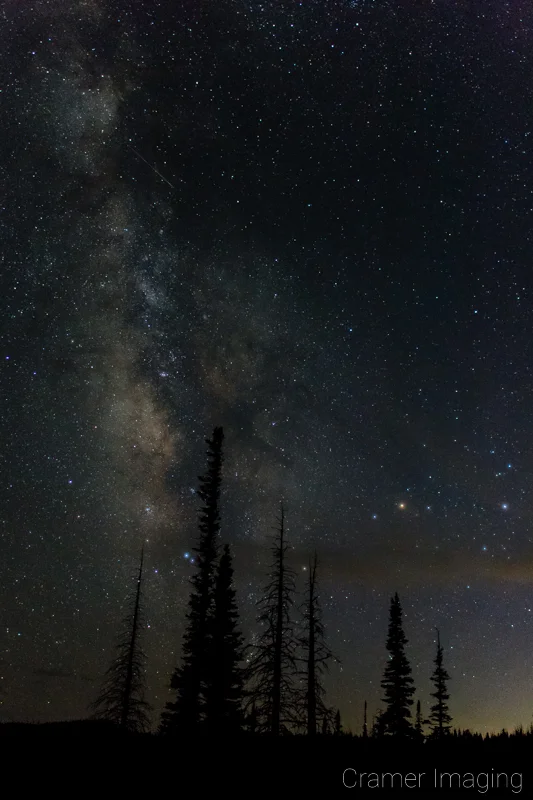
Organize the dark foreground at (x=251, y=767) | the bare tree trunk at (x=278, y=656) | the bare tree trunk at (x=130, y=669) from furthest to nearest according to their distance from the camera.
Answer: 1. the bare tree trunk at (x=130, y=669)
2. the bare tree trunk at (x=278, y=656)
3. the dark foreground at (x=251, y=767)

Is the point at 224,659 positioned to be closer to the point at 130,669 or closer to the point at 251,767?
the point at 130,669

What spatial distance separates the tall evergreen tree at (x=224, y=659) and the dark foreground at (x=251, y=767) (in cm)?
980

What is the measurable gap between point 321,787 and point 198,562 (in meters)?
18.7

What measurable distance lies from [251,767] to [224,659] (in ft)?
59.8

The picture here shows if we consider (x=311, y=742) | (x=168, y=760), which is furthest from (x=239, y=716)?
(x=168, y=760)

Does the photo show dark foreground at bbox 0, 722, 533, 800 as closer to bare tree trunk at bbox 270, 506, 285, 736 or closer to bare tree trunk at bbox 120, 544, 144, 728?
bare tree trunk at bbox 270, 506, 285, 736

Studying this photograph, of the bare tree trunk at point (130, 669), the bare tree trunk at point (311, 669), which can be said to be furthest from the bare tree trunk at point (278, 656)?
the bare tree trunk at point (130, 669)

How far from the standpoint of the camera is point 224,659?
31297 millimetres

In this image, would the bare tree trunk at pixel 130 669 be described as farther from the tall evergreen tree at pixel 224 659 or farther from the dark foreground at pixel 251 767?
the dark foreground at pixel 251 767

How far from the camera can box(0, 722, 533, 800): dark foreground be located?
11.9 m

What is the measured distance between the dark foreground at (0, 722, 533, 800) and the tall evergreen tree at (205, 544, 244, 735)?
9796 mm

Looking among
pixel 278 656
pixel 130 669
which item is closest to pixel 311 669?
pixel 278 656

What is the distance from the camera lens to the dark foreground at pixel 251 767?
39.0 feet

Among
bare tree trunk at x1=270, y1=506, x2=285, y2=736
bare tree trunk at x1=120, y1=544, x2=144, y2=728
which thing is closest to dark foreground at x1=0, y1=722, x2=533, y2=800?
bare tree trunk at x1=270, y1=506, x2=285, y2=736
